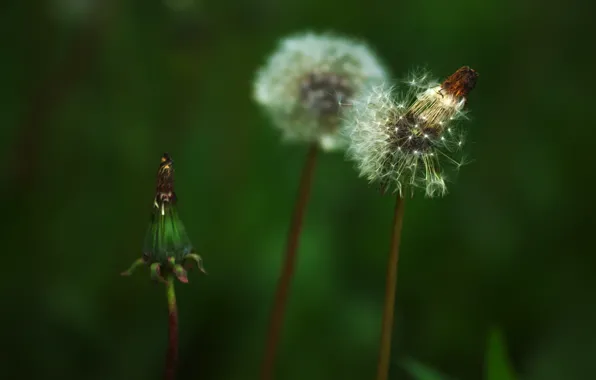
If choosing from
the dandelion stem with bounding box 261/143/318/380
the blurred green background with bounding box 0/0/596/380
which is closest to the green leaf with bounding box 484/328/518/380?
the dandelion stem with bounding box 261/143/318/380

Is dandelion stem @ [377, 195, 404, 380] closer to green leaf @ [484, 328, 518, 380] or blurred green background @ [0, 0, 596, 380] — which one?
green leaf @ [484, 328, 518, 380]

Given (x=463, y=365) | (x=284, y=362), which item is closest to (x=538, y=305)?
(x=463, y=365)

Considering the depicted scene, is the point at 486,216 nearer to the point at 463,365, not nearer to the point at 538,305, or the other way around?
the point at 538,305

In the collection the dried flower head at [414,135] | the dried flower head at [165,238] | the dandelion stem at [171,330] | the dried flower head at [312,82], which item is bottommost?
the dandelion stem at [171,330]

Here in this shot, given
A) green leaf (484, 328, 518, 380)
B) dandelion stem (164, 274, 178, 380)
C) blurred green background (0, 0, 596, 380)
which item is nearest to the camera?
dandelion stem (164, 274, 178, 380)

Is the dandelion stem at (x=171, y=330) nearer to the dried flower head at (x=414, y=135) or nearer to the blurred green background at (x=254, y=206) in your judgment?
the dried flower head at (x=414, y=135)

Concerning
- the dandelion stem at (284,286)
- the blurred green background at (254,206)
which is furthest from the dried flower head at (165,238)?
the blurred green background at (254,206)
